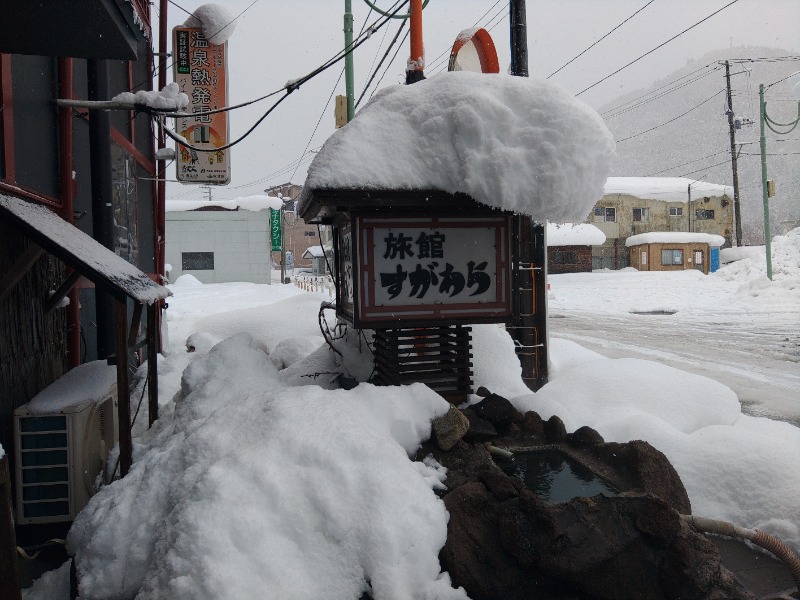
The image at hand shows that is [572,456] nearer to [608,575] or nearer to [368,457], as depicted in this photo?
[608,575]

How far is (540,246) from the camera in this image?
8602 mm

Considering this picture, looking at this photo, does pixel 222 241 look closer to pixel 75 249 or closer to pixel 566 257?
pixel 566 257

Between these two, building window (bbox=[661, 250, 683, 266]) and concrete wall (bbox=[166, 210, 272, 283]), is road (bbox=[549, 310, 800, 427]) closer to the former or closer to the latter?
concrete wall (bbox=[166, 210, 272, 283])

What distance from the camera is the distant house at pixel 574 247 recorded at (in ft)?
129

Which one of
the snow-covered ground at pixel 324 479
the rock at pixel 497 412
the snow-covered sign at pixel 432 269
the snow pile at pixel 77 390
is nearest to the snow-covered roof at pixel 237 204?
the snow-covered ground at pixel 324 479

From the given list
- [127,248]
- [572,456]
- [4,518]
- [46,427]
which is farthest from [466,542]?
[127,248]

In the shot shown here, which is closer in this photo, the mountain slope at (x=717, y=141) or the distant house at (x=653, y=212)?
the distant house at (x=653, y=212)

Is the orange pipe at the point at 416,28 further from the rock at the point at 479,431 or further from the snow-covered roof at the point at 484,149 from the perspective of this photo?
the rock at the point at 479,431

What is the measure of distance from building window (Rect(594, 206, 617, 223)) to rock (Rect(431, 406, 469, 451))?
4229 centimetres

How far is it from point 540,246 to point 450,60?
301 centimetres

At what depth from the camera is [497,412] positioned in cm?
572

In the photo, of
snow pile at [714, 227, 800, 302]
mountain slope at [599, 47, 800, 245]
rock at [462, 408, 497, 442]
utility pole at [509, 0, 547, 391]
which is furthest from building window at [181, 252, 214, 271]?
mountain slope at [599, 47, 800, 245]

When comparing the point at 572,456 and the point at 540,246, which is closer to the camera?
the point at 572,456

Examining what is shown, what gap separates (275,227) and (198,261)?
509 centimetres
